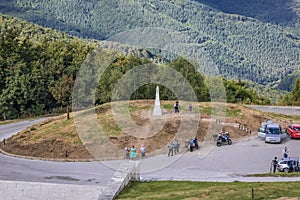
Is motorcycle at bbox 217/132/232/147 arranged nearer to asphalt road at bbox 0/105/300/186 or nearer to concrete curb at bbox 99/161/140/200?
asphalt road at bbox 0/105/300/186

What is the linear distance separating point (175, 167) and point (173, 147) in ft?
17.2

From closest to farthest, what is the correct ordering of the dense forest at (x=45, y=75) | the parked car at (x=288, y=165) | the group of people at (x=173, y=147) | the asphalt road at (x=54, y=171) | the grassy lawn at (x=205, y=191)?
the grassy lawn at (x=205, y=191)
the asphalt road at (x=54, y=171)
the parked car at (x=288, y=165)
the group of people at (x=173, y=147)
the dense forest at (x=45, y=75)

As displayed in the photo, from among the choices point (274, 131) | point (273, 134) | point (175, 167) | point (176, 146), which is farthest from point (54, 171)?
point (274, 131)

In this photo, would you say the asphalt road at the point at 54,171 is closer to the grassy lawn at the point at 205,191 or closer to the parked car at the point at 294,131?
the grassy lawn at the point at 205,191

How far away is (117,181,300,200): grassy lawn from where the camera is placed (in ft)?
84.0

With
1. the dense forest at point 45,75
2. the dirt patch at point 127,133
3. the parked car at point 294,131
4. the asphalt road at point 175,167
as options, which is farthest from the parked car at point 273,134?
the dense forest at point 45,75

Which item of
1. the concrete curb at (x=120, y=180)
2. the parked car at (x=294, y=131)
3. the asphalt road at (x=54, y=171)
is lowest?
the asphalt road at (x=54, y=171)

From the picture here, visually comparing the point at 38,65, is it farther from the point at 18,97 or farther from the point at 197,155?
the point at 197,155

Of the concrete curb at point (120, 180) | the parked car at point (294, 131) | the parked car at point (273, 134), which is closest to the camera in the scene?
the concrete curb at point (120, 180)

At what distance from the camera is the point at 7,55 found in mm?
92250

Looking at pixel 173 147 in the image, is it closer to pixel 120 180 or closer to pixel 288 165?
pixel 288 165

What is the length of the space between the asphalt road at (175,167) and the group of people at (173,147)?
709 mm

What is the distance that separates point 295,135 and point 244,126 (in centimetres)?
590

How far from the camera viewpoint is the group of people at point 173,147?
46250 millimetres
